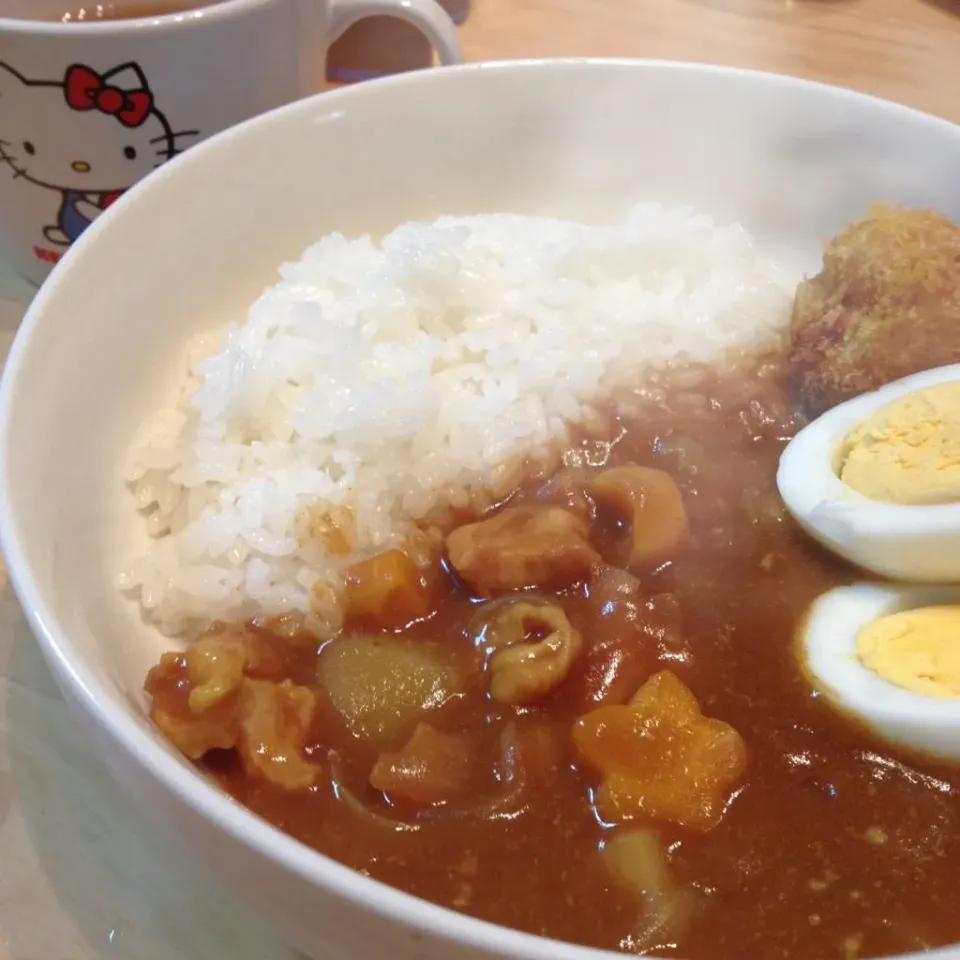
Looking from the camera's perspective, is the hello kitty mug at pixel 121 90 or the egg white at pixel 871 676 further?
the hello kitty mug at pixel 121 90

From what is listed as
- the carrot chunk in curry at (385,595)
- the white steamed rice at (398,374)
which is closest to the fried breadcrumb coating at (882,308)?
the white steamed rice at (398,374)

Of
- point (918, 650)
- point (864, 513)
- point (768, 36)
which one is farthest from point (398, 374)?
point (768, 36)

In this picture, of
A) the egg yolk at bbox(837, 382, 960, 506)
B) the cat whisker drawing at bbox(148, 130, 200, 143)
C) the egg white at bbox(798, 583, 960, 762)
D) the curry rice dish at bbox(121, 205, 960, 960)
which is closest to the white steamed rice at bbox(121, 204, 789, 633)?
the curry rice dish at bbox(121, 205, 960, 960)

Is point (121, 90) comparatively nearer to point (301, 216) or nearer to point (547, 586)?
point (301, 216)

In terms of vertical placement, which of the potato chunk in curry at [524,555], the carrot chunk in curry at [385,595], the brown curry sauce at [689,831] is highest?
the potato chunk in curry at [524,555]

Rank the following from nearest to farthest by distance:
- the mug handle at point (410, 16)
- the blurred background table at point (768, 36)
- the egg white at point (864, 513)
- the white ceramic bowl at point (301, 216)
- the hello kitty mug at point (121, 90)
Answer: the white ceramic bowl at point (301, 216)
the egg white at point (864, 513)
the hello kitty mug at point (121, 90)
the mug handle at point (410, 16)
the blurred background table at point (768, 36)

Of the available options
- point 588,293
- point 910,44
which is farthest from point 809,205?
point 910,44

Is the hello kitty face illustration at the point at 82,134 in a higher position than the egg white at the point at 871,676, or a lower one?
higher

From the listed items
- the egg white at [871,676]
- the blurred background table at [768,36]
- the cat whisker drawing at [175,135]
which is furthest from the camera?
the blurred background table at [768,36]

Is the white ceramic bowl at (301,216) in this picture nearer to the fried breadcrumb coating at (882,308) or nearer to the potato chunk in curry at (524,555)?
the fried breadcrumb coating at (882,308)
